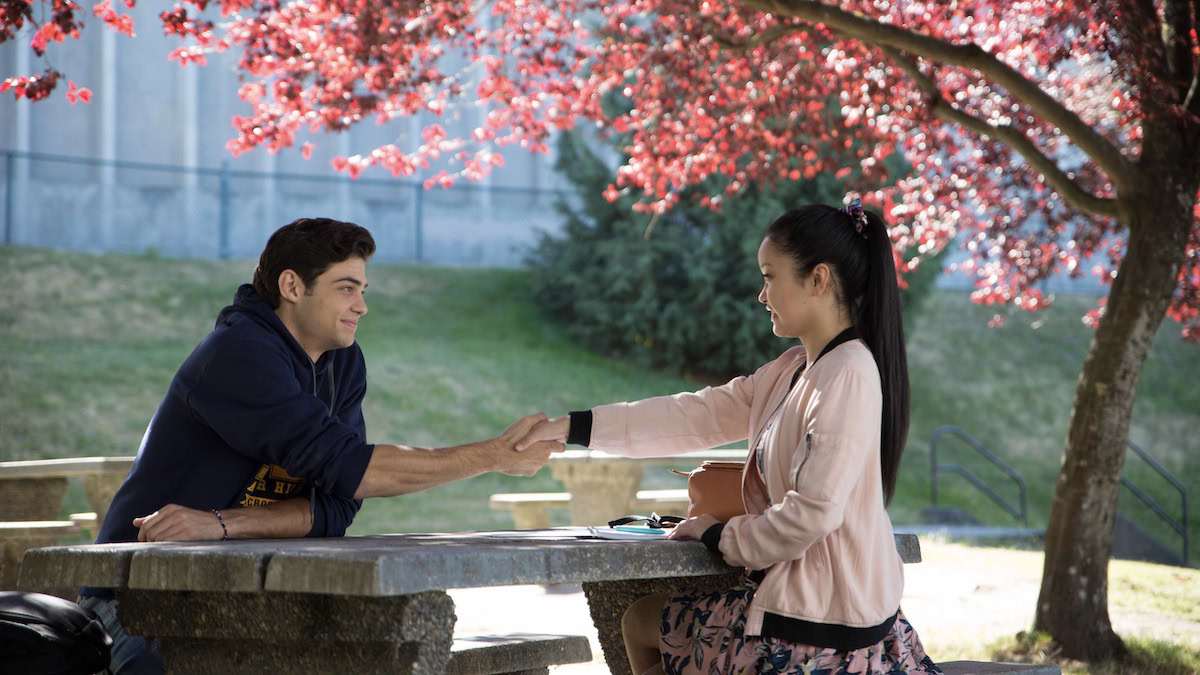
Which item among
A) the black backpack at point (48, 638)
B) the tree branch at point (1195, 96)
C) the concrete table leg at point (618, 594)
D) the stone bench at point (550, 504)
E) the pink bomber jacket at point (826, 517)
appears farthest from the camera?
the stone bench at point (550, 504)

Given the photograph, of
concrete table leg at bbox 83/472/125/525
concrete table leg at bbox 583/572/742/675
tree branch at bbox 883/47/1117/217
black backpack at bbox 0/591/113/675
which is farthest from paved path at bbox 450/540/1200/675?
black backpack at bbox 0/591/113/675

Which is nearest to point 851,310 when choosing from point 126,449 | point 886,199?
point 886,199

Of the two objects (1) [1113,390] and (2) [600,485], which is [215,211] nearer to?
(2) [600,485]

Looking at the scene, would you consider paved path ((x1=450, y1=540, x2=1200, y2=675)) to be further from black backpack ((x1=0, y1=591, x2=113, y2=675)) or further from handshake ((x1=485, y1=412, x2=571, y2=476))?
black backpack ((x1=0, y1=591, x2=113, y2=675))

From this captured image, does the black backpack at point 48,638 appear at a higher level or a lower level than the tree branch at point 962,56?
lower

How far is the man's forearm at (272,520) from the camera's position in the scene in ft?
10.9

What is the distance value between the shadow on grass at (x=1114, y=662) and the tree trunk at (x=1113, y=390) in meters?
0.08

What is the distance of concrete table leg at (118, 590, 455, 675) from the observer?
2641mm

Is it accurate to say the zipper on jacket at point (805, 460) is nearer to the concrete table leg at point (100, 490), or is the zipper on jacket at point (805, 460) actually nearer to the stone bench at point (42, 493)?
the stone bench at point (42, 493)

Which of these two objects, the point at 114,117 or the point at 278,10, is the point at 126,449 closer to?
the point at 278,10

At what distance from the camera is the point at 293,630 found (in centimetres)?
274

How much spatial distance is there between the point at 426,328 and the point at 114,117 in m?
7.64

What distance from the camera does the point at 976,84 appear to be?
8773mm

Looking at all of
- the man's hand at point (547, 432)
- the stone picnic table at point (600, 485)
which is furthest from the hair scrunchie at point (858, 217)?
the stone picnic table at point (600, 485)
